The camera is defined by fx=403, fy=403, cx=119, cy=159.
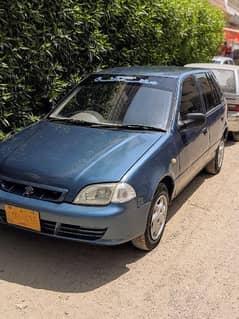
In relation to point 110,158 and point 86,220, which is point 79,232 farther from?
point 110,158

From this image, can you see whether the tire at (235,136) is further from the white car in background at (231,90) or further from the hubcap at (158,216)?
the hubcap at (158,216)

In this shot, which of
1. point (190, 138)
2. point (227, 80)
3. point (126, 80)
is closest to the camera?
point (190, 138)

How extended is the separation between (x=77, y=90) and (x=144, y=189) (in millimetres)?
1947

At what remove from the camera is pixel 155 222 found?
381cm

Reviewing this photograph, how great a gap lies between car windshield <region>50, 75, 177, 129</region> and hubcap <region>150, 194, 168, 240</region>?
0.78 metres

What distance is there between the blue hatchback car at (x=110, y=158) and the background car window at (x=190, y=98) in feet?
0.05

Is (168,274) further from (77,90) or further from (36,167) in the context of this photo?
(77,90)

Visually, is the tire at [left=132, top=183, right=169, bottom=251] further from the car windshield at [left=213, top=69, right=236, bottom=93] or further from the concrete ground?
the car windshield at [left=213, top=69, right=236, bottom=93]

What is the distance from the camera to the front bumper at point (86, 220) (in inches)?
126

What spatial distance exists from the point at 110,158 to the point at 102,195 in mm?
416

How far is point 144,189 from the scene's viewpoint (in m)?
3.45

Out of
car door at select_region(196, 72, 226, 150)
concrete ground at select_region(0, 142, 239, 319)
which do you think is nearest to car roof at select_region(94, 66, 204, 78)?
car door at select_region(196, 72, 226, 150)

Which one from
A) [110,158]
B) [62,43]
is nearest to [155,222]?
[110,158]

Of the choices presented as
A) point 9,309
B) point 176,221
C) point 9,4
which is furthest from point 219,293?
point 9,4
